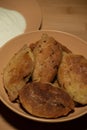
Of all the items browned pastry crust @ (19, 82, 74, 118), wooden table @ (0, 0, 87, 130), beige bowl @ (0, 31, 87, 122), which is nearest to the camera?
browned pastry crust @ (19, 82, 74, 118)

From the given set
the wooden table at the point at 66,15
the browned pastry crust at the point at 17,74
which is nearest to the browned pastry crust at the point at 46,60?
the browned pastry crust at the point at 17,74

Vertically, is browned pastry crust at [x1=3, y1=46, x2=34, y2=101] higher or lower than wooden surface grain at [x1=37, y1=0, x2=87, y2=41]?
lower

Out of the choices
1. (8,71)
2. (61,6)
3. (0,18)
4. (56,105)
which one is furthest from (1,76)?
(61,6)

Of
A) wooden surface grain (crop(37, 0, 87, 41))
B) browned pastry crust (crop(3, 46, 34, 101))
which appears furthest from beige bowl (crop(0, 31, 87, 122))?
wooden surface grain (crop(37, 0, 87, 41))

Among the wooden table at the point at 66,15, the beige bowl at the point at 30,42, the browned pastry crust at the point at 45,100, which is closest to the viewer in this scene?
the browned pastry crust at the point at 45,100

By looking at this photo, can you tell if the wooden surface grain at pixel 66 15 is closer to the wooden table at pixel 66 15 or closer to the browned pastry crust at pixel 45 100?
the wooden table at pixel 66 15

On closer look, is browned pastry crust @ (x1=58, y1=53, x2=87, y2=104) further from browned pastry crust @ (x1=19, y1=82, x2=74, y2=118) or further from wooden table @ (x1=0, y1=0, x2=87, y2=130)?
wooden table @ (x1=0, y1=0, x2=87, y2=130)
